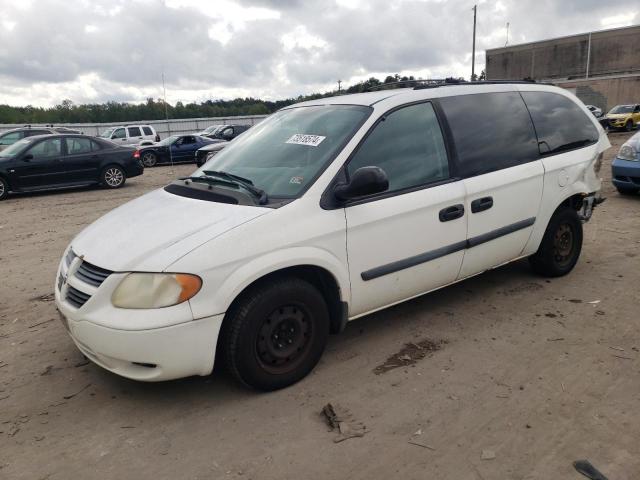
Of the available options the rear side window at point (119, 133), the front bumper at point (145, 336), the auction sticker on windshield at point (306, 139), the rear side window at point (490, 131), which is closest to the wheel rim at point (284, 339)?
the front bumper at point (145, 336)

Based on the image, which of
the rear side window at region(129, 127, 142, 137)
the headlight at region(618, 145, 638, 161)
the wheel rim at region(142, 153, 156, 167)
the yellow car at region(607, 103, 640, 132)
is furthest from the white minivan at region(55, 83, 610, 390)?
the yellow car at region(607, 103, 640, 132)

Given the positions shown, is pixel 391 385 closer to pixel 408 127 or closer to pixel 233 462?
pixel 233 462

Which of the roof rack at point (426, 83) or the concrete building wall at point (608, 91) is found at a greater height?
the concrete building wall at point (608, 91)

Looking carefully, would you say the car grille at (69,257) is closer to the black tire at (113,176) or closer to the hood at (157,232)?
the hood at (157,232)

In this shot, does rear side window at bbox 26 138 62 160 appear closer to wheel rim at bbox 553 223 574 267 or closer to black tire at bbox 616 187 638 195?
wheel rim at bbox 553 223 574 267

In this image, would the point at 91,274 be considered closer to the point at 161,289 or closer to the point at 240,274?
the point at 161,289

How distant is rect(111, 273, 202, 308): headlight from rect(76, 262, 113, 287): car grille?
0.22 metres

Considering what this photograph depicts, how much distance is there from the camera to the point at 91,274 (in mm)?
2947

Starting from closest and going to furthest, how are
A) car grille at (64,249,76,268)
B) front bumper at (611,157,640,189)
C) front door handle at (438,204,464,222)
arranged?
1. car grille at (64,249,76,268)
2. front door handle at (438,204,464,222)
3. front bumper at (611,157,640,189)

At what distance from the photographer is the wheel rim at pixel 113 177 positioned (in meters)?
13.4

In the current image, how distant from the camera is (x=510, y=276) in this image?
16.4 feet

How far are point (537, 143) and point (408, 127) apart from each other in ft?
4.71

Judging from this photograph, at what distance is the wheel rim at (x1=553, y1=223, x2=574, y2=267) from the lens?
474 centimetres

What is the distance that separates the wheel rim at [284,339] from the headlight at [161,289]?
0.50 m
